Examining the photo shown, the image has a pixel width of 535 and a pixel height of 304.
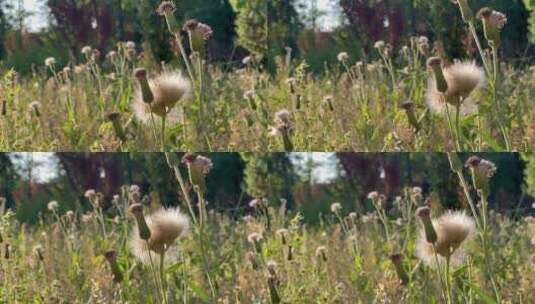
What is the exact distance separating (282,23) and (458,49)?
0.58 metres

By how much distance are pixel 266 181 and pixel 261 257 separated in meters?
0.25

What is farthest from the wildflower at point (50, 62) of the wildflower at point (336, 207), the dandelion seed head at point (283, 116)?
the wildflower at point (336, 207)

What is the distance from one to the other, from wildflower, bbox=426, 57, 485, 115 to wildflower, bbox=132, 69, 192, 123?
789 millimetres

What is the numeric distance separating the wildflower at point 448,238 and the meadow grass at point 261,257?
0.13 feet

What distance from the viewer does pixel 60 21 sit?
3174mm

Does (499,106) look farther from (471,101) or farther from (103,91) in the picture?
(103,91)

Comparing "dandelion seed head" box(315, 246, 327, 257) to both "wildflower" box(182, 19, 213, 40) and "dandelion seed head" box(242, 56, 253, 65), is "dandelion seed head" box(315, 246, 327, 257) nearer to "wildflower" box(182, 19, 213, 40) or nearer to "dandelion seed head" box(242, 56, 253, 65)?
"dandelion seed head" box(242, 56, 253, 65)

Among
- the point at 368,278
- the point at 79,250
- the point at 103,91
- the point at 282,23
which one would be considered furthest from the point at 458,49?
the point at 79,250

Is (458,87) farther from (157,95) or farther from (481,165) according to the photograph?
(157,95)

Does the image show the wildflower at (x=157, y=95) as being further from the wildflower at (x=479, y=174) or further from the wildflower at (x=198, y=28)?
the wildflower at (x=479, y=174)

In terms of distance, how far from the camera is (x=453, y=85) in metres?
2.87

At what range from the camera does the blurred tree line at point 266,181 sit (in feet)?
10.1

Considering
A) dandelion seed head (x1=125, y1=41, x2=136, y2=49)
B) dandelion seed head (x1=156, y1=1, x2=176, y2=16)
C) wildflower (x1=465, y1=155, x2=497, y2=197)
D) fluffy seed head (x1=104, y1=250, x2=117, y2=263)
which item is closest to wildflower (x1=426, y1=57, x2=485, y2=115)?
wildflower (x1=465, y1=155, x2=497, y2=197)

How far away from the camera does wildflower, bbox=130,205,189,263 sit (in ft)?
9.30
